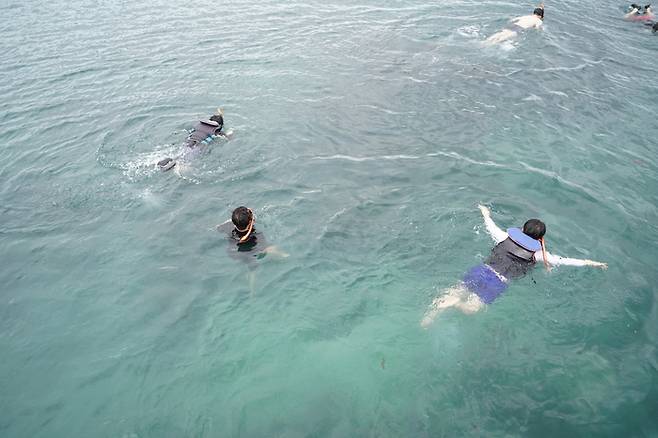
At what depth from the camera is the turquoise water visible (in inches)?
291

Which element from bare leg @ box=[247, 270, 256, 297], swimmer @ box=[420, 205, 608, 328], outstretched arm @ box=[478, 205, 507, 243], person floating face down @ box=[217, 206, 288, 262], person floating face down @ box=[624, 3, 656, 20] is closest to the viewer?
swimmer @ box=[420, 205, 608, 328]

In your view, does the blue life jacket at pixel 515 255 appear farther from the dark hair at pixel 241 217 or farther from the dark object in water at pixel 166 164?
the dark object in water at pixel 166 164

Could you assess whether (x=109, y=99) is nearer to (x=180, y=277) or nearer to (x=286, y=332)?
(x=180, y=277)

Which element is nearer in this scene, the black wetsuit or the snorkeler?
the black wetsuit

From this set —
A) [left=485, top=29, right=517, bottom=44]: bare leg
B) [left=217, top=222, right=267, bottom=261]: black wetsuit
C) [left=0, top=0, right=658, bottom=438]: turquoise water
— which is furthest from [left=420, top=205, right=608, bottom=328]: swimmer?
[left=485, top=29, right=517, bottom=44]: bare leg

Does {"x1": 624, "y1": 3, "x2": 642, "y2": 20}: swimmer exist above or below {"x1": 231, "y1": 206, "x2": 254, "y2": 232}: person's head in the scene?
above

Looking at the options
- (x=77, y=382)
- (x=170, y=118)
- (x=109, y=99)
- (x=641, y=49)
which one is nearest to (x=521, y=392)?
(x=77, y=382)

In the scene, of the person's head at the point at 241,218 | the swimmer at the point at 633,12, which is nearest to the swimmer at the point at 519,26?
the swimmer at the point at 633,12

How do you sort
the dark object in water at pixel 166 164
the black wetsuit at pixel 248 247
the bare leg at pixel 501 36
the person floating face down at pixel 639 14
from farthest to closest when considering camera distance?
the person floating face down at pixel 639 14, the bare leg at pixel 501 36, the dark object in water at pixel 166 164, the black wetsuit at pixel 248 247

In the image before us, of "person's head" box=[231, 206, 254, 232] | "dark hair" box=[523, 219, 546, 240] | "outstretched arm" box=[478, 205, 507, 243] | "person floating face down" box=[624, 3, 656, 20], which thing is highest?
"person floating face down" box=[624, 3, 656, 20]

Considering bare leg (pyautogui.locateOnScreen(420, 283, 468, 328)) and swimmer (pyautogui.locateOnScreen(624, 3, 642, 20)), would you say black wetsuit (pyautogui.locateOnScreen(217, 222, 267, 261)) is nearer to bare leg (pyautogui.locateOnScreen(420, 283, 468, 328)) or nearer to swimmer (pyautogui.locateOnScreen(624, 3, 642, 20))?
bare leg (pyautogui.locateOnScreen(420, 283, 468, 328))

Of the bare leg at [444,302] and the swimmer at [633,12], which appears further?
the swimmer at [633,12]

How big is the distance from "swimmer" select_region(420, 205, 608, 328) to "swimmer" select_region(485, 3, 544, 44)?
1494 centimetres

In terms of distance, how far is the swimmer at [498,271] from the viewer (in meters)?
8.73
